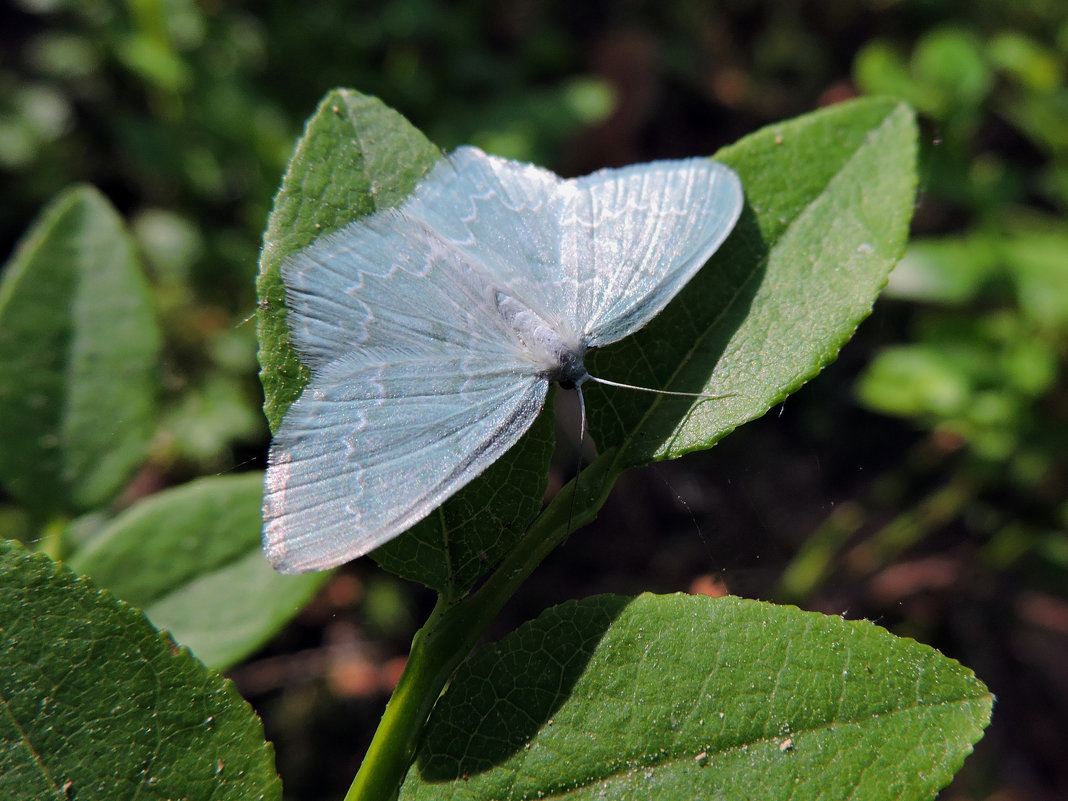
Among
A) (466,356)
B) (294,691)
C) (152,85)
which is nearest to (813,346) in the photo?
(466,356)

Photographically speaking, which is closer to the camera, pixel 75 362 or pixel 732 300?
pixel 732 300

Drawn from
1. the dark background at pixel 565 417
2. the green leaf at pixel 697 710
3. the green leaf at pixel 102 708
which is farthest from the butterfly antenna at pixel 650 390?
the dark background at pixel 565 417

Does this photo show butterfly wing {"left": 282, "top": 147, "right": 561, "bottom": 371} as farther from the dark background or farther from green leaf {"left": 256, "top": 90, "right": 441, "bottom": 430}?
the dark background

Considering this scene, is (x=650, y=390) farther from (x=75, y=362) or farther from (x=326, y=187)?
(x=75, y=362)

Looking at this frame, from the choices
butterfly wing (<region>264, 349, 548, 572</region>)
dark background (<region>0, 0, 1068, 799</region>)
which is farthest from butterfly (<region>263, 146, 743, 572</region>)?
dark background (<region>0, 0, 1068, 799</region>)

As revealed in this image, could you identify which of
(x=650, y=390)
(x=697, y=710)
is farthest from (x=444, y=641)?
(x=650, y=390)

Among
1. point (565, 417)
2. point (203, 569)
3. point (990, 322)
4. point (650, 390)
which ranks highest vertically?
point (650, 390)

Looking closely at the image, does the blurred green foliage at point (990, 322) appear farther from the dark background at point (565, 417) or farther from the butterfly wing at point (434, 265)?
the butterfly wing at point (434, 265)

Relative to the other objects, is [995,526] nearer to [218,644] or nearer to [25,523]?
[218,644]
